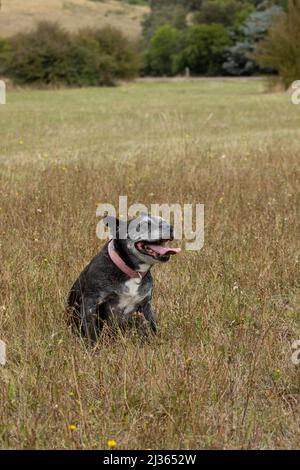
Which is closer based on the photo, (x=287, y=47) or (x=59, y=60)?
(x=287, y=47)

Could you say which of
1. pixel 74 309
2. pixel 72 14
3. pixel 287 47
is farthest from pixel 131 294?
pixel 72 14

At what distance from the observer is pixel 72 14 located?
87.2 metres

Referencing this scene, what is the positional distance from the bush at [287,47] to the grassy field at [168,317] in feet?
89.6

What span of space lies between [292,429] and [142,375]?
2.87 feet

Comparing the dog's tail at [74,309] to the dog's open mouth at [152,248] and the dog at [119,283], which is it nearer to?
the dog at [119,283]

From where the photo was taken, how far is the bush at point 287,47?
1470 inches

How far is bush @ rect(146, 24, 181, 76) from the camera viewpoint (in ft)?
230

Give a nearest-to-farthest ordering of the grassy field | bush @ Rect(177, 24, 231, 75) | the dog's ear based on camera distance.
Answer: the grassy field → the dog's ear → bush @ Rect(177, 24, 231, 75)

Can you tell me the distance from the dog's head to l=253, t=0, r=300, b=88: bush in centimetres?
3468

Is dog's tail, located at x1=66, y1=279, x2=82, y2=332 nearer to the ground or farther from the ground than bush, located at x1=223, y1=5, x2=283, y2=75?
nearer to the ground

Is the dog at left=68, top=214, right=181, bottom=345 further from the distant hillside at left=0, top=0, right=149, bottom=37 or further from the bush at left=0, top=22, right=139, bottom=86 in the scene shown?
the distant hillside at left=0, top=0, right=149, bottom=37

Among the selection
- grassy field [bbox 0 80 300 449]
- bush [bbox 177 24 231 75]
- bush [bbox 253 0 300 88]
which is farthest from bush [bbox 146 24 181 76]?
grassy field [bbox 0 80 300 449]

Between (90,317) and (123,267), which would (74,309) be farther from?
(123,267)

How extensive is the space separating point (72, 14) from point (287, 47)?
55.7 metres
